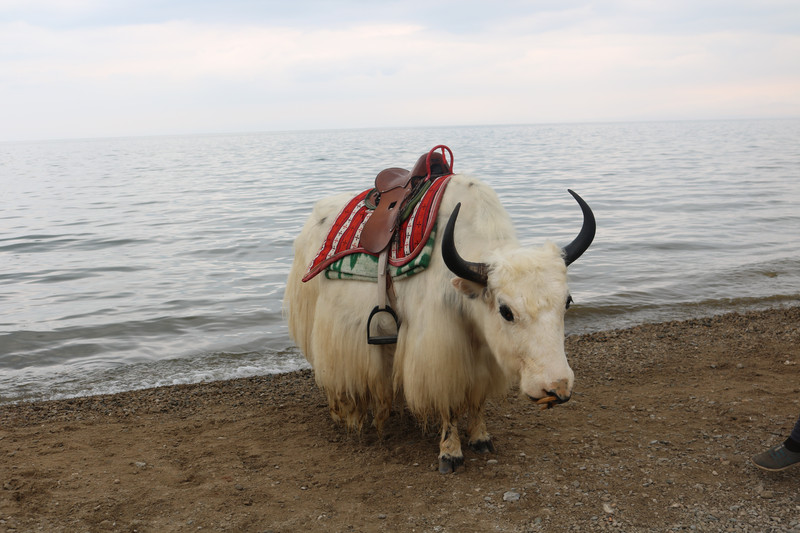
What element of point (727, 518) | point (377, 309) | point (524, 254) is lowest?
point (727, 518)

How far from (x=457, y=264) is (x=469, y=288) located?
6.2 inches

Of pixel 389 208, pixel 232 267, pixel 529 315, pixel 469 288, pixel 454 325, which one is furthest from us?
pixel 232 267

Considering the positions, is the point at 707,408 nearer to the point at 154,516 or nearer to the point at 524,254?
the point at 524,254

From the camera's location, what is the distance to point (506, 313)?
2.60 metres

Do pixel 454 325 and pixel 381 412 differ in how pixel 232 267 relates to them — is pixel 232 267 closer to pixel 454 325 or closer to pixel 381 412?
pixel 381 412

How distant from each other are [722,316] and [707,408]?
8.21ft

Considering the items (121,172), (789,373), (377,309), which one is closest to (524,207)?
(789,373)

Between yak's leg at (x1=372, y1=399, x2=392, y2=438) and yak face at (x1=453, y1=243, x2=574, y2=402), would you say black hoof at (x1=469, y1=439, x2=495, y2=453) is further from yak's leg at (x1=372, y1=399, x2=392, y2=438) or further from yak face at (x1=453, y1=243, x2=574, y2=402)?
yak face at (x1=453, y1=243, x2=574, y2=402)

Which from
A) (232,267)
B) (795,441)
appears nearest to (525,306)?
(795,441)

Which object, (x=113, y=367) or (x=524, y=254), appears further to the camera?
(x=113, y=367)

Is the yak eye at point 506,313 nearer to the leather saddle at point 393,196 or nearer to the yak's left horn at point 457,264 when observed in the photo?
the yak's left horn at point 457,264

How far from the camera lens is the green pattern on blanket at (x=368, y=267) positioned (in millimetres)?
3068

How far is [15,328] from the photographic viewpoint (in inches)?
247

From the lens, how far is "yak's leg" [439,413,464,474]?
10.3 ft
